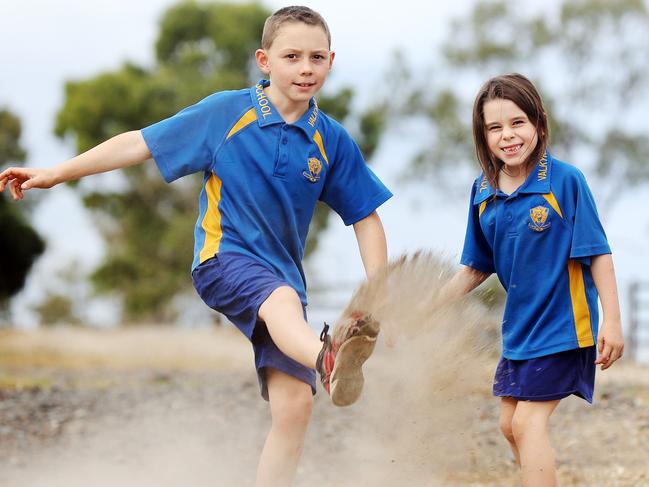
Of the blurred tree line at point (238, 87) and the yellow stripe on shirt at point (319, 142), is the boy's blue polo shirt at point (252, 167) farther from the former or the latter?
the blurred tree line at point (238, 87)

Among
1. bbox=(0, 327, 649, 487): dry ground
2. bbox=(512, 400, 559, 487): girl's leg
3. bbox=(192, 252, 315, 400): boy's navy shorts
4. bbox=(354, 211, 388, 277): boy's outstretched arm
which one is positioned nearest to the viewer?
bbox=(192, 252, 315, 400): boy's navy shorts

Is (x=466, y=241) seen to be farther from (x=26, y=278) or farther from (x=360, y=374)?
(x=26, y=278)

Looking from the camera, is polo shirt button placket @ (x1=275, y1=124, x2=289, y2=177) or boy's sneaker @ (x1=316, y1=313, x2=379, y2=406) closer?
boy's sneaker @ (x1=316, y1=313, x2=379, y2=406)

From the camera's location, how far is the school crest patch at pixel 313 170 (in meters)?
3.82

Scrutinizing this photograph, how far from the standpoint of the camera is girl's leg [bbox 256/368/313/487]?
3.77 metres

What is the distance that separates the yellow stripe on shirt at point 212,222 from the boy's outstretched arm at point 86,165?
0.27 m

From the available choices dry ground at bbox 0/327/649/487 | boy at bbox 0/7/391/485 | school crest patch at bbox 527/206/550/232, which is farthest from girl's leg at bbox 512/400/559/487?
boy at bbox 0/7/391/485

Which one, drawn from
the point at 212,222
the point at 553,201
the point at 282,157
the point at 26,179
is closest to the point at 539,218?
the point at 553,201

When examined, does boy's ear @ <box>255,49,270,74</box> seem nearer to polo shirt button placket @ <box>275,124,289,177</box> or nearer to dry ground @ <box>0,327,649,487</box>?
polo shirt button placket @ <box>275,124,289,177</box>

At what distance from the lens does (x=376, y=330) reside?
327 cm

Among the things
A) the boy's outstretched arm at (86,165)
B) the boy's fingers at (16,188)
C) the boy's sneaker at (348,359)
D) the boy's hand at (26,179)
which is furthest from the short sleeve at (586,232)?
the boy's fingers at (16,188)

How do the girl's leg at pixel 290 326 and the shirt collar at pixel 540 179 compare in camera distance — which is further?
the shirt collar at pixel 540 179

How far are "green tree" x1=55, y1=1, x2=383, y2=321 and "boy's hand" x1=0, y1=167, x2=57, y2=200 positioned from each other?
2317 cm

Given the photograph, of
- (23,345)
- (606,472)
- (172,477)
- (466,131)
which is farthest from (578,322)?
(466,131)
